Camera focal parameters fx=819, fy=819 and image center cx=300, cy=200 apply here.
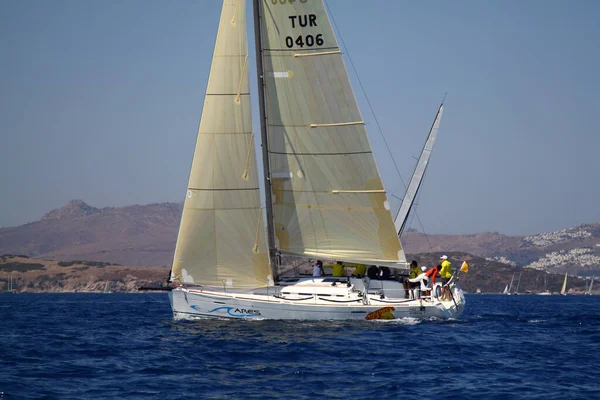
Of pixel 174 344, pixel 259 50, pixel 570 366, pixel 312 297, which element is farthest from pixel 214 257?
pixel 570 366

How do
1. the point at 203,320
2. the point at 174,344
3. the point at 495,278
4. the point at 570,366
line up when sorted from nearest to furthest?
the point at 570,366, the point at 174,344, the point at 203,320, the point at 495,278

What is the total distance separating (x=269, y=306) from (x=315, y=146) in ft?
22.5

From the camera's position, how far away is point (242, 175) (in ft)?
107

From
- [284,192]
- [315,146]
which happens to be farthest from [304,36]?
[284,192]

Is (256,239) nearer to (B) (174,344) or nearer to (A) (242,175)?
(A) (242,175)

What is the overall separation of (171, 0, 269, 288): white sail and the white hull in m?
0.65

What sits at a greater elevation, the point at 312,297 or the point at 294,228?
the point at 294,228

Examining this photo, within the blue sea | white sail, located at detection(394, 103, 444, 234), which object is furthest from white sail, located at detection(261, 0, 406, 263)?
white sail, located at detection(394, 103, 444, 234)

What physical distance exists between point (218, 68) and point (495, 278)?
16777 centimetres

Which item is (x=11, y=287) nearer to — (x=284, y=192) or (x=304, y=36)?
(x=284, y=192)

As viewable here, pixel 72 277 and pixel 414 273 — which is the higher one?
pixel 72 277

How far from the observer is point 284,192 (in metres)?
33.9

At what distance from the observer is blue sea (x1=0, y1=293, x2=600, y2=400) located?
1920cm

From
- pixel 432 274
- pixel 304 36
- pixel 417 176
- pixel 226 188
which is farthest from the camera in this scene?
pixel 417 176
